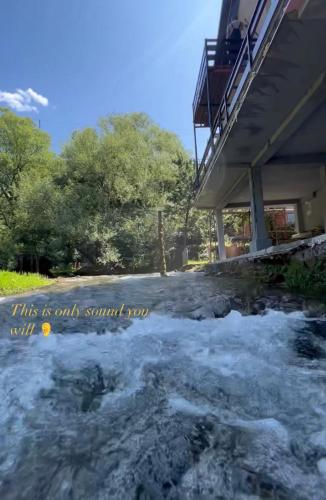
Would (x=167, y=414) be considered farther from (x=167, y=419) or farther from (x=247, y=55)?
(x=247, y=55)

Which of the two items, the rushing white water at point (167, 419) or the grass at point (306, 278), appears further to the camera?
the grass at point (306, 278)

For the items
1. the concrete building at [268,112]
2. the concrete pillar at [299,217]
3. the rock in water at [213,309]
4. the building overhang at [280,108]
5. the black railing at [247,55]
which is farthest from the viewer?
the concrete pillar at [299,217]

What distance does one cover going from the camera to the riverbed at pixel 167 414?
1174 mm

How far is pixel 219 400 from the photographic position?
1741 mm

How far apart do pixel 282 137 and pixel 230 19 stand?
7.82m

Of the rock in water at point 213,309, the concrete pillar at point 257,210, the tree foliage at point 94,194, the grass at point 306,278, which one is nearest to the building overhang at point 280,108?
the concrete pillar at point 257,210

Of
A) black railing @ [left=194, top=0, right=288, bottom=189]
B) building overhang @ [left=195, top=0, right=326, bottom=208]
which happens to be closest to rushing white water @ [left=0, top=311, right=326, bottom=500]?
building overhang @ [left=195, top=0, right=326, bottom=208]

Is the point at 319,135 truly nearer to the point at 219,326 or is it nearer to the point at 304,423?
the point at 219,326

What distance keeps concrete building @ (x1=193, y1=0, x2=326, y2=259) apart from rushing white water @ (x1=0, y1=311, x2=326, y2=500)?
325cm

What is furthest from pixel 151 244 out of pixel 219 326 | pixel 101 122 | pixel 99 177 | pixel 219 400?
pixel 219 400

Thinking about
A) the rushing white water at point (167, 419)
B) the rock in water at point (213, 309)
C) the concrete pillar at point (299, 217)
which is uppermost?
the concrete pillar at point (299, 217)

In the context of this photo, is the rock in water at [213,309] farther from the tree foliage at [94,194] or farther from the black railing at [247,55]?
the tree foliage at [94,194]

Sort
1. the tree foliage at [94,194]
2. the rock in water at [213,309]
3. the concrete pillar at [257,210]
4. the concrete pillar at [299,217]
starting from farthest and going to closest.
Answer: the tree foliage at [94,194]
the concrete pillar at [299,217]
the concrete pillar at [257,210]
the rock in water at [213,309]

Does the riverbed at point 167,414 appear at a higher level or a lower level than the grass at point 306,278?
lower
